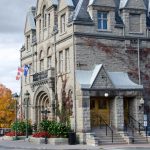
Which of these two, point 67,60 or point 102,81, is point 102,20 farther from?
point 102,81

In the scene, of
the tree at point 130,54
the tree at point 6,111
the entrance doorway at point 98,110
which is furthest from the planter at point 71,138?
the tree at point 6,111

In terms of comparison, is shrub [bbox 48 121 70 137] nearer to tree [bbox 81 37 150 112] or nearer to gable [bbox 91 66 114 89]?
gable [bbox 91 66 114 89]

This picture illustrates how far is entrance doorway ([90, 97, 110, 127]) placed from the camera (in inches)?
1446

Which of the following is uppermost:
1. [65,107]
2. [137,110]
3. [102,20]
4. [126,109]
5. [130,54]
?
[102,20]

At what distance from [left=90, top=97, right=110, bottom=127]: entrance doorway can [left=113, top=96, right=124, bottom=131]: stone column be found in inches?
44.9

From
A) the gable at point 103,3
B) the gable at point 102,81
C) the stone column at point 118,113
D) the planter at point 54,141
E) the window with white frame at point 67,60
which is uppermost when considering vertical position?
the gable at point 103,3

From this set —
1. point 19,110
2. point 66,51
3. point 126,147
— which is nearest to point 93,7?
point 66,51

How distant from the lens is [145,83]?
3872 cm

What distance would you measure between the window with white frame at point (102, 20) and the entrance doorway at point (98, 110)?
19.3 feet

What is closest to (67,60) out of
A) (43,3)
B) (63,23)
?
(63,23)

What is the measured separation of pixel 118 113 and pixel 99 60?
15.0 ft

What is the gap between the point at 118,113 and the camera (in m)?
36.0

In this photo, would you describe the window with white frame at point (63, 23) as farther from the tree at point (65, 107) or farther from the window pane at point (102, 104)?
the window pane at point (102, 104)

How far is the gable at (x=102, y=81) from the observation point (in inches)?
1388
